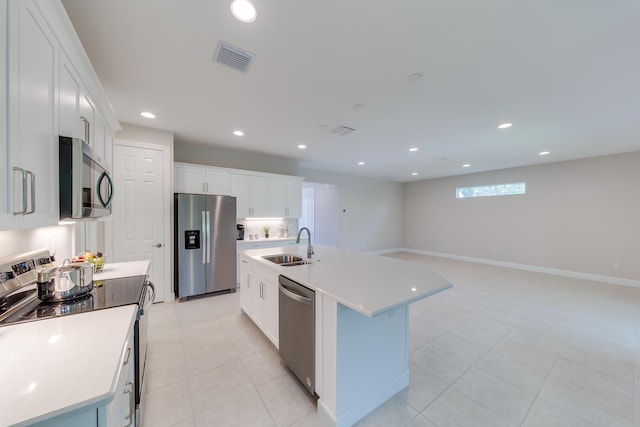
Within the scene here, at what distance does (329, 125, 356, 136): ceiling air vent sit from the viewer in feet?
11.0

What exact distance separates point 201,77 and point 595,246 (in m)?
A: 7.79

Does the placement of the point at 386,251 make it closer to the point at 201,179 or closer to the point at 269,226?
the point at 269,226

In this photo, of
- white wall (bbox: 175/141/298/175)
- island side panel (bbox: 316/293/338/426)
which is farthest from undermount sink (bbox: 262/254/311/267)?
white wall (bbox: 175/141/298/175)

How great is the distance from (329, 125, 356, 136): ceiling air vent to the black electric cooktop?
2934mm

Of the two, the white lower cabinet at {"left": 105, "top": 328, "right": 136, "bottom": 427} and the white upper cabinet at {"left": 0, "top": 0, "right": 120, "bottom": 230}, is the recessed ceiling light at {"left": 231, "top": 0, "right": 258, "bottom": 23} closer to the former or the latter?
the white upper cabinet at {"left": 0, "top": 0, "right": 120, "bottom": 230}

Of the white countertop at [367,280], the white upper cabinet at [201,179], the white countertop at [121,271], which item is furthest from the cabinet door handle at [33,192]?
the white upper cabinet at [201,179]

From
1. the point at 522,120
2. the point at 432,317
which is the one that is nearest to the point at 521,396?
the point at 432,317

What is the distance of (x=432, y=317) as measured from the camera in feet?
10.3

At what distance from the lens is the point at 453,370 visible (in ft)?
6.86

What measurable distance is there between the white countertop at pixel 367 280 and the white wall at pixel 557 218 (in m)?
5.67

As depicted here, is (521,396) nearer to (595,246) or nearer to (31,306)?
(31,306)

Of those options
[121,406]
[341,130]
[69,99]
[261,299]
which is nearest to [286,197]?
[341,130]

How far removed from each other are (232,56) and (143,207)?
106 inches

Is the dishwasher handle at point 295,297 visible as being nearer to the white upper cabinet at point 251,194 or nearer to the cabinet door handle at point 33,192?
the cabinet door handle at point 33,192
